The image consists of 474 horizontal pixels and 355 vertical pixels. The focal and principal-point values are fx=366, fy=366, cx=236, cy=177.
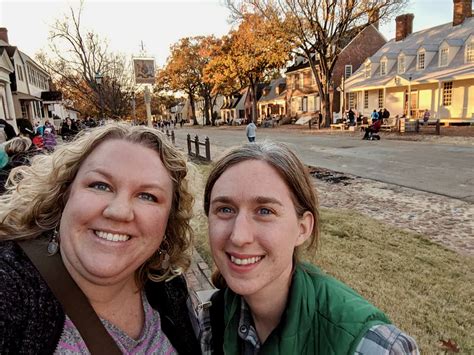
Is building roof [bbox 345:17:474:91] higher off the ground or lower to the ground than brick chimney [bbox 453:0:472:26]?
lower

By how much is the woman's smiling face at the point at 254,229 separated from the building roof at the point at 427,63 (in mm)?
29272

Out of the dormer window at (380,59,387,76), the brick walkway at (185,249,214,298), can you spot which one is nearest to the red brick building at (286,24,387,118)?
the dormer window at (380,59,387,76)

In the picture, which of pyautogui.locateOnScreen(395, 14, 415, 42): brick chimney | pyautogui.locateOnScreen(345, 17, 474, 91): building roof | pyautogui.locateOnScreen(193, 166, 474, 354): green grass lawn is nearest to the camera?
pyautogui.locateOnScreen(193, 166, 474, 354): green grass lawn

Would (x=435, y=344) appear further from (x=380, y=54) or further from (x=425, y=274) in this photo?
(x=380, y=54)

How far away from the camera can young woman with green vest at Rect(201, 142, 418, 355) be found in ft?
4.70

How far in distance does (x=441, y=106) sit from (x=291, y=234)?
104 ft

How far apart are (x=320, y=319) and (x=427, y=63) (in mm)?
35181

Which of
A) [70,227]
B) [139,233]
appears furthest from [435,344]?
[70,227]

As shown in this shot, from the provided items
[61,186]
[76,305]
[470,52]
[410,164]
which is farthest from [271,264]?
[470,52]

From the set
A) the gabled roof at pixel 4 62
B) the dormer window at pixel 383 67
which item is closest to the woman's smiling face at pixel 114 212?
the gabled roof at pixel 4 62

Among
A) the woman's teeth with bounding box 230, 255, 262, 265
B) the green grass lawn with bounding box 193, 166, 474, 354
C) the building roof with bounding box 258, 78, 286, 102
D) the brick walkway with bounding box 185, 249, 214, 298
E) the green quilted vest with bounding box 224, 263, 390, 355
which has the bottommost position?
the green grass lawn with bounding box 193, 166, 474, 354

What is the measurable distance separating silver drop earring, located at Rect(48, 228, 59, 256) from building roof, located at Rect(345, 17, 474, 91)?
97.5 ft

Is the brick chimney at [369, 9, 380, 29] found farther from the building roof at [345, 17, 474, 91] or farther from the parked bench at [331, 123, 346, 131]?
the parked bench at [331, 123, 346, 131]

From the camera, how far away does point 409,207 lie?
7547 millimetres
